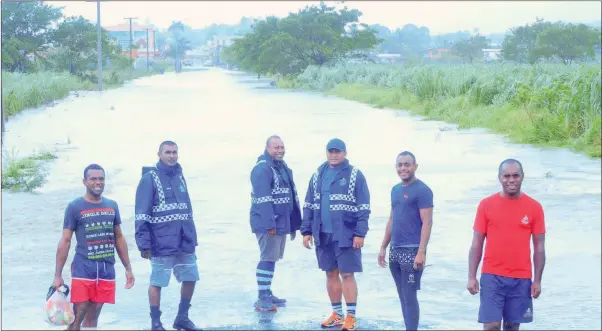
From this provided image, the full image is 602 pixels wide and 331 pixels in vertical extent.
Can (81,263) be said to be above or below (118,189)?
above

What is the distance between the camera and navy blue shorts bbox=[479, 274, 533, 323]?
6223mm

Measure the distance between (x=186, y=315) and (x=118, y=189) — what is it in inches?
351

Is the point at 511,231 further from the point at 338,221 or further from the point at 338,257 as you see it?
the point at 338,257

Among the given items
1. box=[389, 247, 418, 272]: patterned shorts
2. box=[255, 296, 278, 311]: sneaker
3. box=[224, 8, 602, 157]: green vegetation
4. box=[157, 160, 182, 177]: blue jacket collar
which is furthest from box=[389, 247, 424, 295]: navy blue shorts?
box=[224, 8, 602, 157]: green vegetation

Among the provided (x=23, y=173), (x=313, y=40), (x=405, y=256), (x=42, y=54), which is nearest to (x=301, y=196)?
(x=23, y=173)

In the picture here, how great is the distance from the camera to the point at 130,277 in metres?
7.24

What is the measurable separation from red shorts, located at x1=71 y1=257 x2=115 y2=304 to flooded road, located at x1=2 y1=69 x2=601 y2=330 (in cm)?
87

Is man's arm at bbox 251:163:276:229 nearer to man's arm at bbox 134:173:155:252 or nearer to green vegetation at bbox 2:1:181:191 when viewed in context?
man's arm at bbox 134:173:155:252

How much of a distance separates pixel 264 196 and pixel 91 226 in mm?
1627

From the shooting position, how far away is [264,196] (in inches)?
317

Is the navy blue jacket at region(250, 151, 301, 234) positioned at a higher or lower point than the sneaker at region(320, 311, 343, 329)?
higher

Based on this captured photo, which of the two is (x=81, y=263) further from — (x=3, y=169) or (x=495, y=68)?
(x=495, y=68)

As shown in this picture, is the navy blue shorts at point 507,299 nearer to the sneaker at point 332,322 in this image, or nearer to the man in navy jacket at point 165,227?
the sneaker at point 332,322

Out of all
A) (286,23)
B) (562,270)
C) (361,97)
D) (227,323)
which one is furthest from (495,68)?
(286,23)
